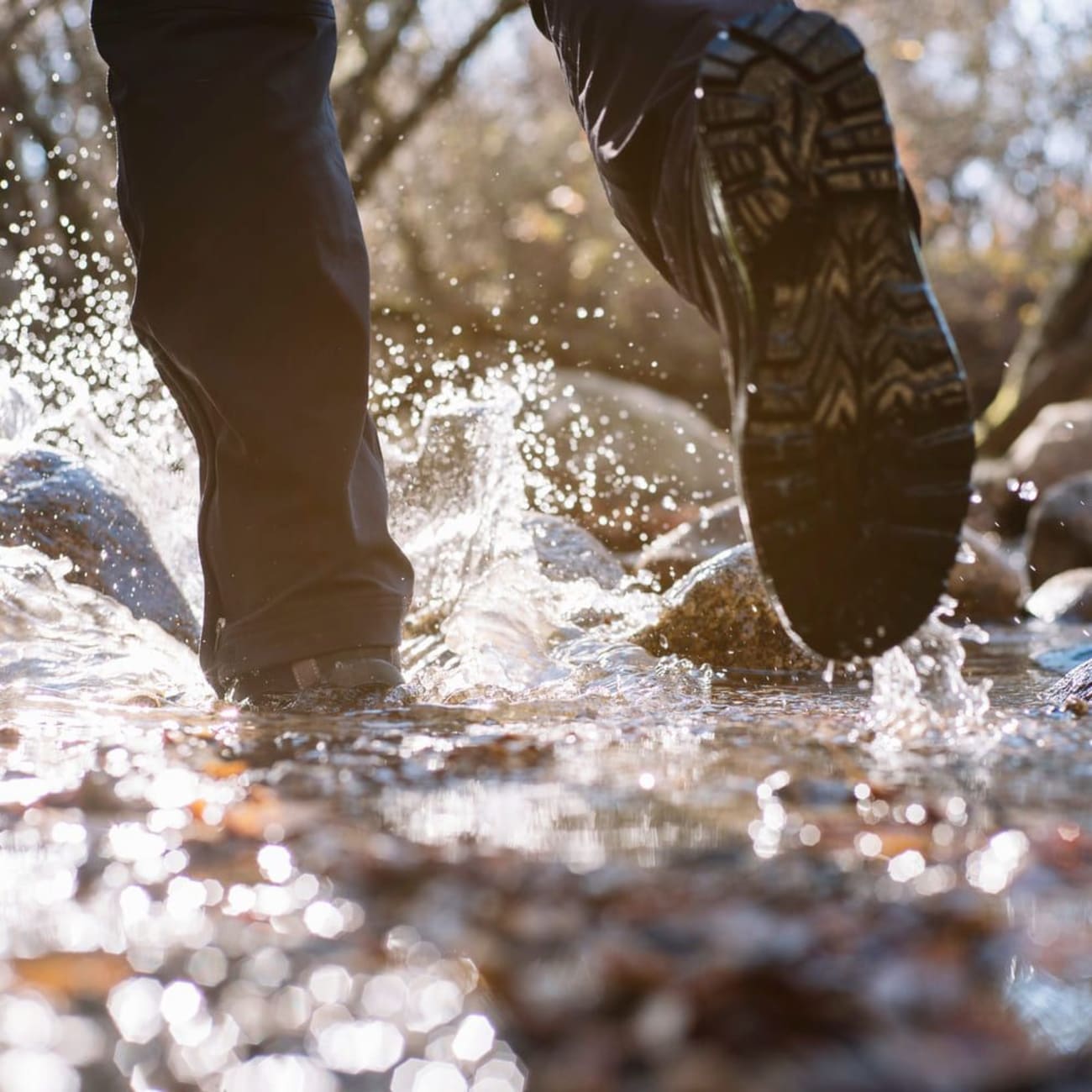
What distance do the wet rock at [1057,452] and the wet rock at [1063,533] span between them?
2.99m

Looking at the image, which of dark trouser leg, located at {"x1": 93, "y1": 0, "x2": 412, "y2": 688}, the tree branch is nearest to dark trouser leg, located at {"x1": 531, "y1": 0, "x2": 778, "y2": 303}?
dark trouser leg, located at {"x1": 93, "y1": 0, "x2": 412, "y2": 688}

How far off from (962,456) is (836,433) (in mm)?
168

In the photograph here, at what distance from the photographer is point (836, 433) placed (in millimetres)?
1665

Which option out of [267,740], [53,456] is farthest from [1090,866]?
[53,456]

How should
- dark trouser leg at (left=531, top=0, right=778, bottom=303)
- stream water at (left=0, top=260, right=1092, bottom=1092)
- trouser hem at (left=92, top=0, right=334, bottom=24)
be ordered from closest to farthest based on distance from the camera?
1. stream water at (left=0, top=260, right=1092, bottom=1092)
2. dark trouser leg at (left=531, top=0, right=778, bottom=303)
3. trouser hem at (left=92, top=0, right=334, bottom=24)

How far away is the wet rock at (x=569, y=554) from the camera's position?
4578 mm

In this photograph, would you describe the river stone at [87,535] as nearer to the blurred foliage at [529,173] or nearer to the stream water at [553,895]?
the stream water at [553,895]

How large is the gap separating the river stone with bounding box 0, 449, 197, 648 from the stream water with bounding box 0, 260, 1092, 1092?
200cm

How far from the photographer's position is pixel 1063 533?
7.90 m

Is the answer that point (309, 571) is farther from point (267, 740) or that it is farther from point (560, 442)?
point (560, 442)

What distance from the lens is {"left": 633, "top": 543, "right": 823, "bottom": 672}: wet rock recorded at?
3.76m

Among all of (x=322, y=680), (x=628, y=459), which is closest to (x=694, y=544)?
(x=322, y=680)

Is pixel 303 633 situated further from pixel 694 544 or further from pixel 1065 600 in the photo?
pixel 1065 600

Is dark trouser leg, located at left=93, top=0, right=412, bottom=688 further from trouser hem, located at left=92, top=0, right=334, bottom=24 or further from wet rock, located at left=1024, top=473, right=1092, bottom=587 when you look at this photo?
wet rock, located at left=1024, top=473, right=1092, bottom=587
